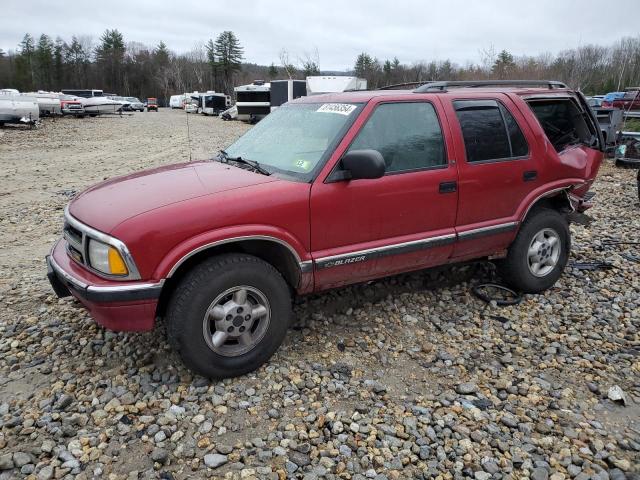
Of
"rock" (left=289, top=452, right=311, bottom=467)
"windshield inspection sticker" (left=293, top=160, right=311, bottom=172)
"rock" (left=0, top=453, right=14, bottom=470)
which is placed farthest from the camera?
"windshield inspection sticker" (left=293, top=160, right=311, bottom=172)

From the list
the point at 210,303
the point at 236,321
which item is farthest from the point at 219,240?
the point at 236,321

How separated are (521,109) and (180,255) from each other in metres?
3.36

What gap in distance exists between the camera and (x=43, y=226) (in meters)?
7.18

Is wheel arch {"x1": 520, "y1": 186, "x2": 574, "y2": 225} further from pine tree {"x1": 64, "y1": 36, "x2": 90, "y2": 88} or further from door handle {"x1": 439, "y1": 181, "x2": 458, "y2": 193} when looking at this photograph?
pine tree {"x1": 64, "y1": 36, "x2": 90, "y2": 88}

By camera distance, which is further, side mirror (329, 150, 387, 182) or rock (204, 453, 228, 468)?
side mirror (329, 150, 387, 182)

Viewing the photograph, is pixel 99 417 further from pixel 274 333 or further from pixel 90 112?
pixel 90 112

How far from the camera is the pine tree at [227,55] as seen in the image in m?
93.4

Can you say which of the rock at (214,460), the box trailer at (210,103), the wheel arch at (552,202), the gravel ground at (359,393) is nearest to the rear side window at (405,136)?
the wheel arch at (552,202)

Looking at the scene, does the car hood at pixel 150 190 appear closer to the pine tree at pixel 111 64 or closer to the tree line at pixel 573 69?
the tree line at pixel 573 69

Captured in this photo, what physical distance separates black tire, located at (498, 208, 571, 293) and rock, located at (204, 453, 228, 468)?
10.4 feet

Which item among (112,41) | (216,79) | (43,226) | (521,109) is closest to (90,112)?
(43,226)

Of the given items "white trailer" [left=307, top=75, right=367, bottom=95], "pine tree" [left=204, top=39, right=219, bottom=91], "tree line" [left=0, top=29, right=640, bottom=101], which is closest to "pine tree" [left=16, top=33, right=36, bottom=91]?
"tree line" [left=0, top=29, right=640, bottom=101]

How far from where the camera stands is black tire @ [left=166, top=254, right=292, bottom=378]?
3010 mm

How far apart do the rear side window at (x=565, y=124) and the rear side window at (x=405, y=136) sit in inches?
66.4
